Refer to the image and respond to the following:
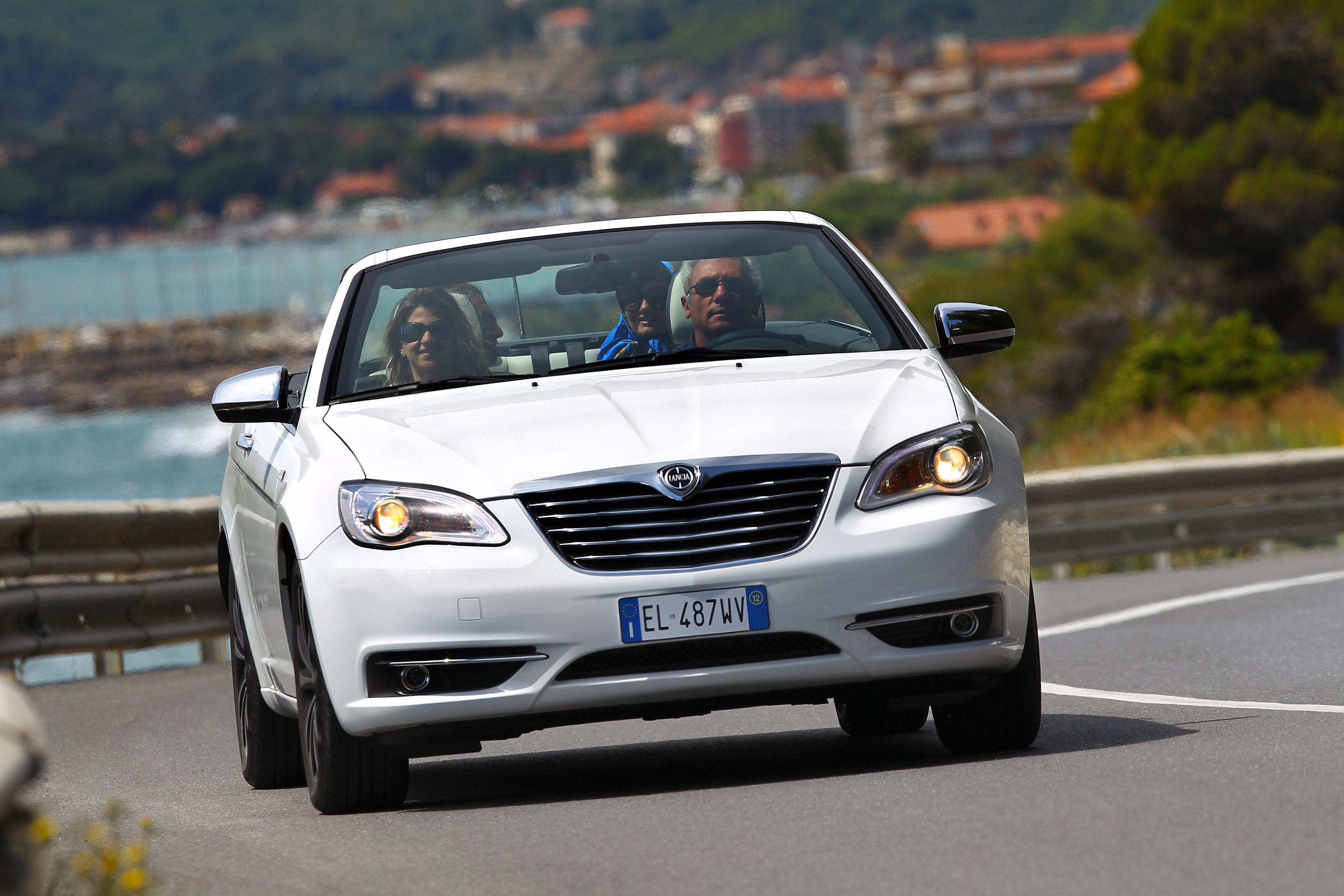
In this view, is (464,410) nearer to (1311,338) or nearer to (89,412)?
(1311,338)

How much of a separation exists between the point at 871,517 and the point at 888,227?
166157 millimetres

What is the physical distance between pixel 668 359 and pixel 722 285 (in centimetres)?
40

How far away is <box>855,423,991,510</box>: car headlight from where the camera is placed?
5.69 m

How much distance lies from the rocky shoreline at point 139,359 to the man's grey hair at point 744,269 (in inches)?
5218

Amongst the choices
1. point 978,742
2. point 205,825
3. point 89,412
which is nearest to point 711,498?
point 978,742

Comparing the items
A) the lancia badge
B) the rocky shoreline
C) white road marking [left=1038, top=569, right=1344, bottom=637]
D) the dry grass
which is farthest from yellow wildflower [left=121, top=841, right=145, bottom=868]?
the rocky shoreline

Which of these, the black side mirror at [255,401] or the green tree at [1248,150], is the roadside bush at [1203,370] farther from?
the black side mirror at [255,401]

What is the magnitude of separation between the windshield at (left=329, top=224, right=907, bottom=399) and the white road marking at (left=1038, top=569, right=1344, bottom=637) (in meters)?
4.95

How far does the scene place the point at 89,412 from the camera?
470ft

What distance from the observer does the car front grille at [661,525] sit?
554 centimetres

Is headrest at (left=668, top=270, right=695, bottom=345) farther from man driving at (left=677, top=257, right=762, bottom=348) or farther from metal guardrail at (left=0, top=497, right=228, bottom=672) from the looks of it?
metal guardrail at (left=0, top=497, right=228, bottom=672)

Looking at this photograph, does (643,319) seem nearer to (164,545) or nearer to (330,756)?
(330,756)

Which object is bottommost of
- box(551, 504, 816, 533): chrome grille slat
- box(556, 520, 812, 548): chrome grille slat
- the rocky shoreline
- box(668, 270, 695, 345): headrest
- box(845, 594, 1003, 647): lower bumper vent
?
the rocky shoreline

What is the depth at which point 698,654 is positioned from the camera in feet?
18.5
